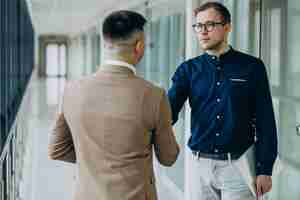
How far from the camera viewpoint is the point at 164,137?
183 cm

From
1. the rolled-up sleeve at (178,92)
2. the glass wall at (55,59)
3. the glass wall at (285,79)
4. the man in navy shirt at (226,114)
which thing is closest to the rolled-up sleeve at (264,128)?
the man in navy shirt at (226,114)

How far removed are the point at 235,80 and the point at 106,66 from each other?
71 cm

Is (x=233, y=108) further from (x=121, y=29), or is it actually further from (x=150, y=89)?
(x=121, y=29)

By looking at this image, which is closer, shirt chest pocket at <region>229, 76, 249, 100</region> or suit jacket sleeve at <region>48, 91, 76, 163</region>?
suit jacket sleeve at <region>48, 91, 76, 163</region>

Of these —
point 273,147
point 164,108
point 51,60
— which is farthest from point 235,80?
point 51,60

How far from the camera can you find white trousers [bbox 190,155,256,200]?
2307mm

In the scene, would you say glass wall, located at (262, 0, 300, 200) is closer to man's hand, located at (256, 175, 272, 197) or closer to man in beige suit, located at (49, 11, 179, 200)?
man's hand, located at (256, 175, 272, 197)

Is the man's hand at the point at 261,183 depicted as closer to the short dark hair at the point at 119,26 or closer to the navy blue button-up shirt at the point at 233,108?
the navy blue button-up shirt at the point at 233,108

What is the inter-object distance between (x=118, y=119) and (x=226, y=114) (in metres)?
0.70

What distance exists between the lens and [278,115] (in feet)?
10.3

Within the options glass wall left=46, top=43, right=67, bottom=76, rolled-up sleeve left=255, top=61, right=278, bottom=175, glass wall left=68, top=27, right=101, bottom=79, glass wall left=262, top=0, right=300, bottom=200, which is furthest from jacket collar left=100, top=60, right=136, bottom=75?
glass wall left=46, top=43, right=67, bottom=76

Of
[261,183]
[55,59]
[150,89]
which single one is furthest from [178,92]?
[55,59]

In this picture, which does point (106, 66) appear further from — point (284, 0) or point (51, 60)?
point (51, 60)

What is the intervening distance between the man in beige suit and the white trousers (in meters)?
0.52
